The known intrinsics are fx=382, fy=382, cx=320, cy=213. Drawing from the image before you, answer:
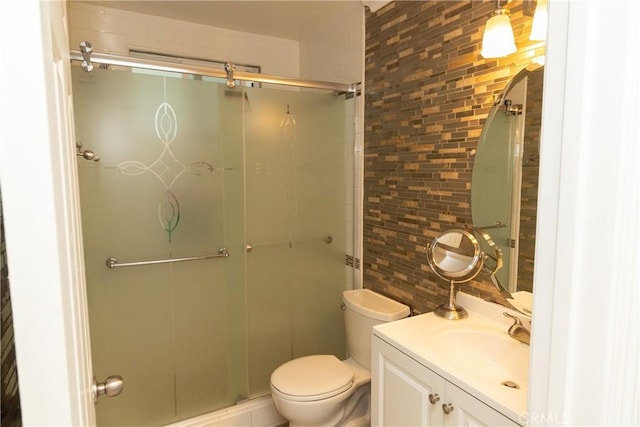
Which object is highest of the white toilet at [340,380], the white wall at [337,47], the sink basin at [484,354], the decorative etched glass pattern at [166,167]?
the white wall at [337,47]

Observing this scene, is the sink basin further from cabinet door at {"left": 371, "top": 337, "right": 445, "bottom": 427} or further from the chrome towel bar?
the chrome towel bar

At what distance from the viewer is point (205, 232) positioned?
2053 mm

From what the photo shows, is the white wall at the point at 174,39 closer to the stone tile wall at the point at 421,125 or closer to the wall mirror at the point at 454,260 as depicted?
the stone tile wall at the point at 421,125

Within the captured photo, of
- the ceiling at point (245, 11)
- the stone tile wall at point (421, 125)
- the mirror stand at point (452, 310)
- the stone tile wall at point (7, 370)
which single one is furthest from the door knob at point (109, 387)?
the ceiling at point (245, 11)

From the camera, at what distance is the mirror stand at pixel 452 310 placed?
1598 mm

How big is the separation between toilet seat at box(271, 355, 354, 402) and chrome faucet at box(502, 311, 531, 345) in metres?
0.83

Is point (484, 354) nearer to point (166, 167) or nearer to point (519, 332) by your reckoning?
point (519, 332)

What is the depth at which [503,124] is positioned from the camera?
147 cm

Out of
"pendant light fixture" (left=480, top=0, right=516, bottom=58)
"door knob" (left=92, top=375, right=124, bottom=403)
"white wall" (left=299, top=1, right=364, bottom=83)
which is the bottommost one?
"door knob" (left=92, top=375, right=124, bottom=403)

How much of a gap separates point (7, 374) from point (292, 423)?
1.75m

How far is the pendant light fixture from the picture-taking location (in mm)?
1365

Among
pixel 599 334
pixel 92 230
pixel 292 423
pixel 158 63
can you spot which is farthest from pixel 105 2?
pixel 599 334

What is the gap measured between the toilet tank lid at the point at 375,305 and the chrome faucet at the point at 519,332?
0.58m

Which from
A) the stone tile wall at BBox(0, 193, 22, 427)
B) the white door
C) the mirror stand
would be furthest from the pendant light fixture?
the stone tile wall at BBox(0, 193, 22, 427)
